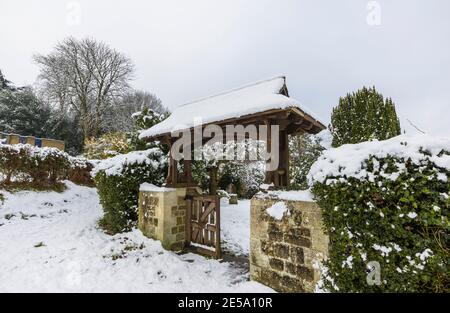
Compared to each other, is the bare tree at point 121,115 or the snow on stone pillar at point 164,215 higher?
the bare tree at point 121,115

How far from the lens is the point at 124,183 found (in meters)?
6.21

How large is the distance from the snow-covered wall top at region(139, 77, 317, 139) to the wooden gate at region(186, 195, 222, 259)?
192 centimetres

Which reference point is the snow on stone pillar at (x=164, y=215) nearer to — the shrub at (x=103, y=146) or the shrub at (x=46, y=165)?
the shrub at (x=46, y=165)

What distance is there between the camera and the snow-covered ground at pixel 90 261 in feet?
12.1

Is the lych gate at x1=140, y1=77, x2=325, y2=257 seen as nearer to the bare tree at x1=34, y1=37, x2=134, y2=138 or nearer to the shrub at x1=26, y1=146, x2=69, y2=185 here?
the shrub at x1=26, y1=146, x2=69, y2=185

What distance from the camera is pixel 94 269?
13.9ft

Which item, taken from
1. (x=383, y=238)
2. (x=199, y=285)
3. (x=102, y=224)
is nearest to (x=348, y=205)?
(x=383, y=238)

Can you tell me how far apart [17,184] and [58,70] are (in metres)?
13.3

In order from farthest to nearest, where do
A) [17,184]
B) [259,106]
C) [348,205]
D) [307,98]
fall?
1. [307,98]
2. [17,184]
3. [259,106]
4. [348,205]

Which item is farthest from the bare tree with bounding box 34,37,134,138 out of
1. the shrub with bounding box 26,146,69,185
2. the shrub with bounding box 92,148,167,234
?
the shrub with bounding box 92,148,167,234

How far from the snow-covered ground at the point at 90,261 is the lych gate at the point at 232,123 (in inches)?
31.5

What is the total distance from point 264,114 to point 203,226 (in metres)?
3.29

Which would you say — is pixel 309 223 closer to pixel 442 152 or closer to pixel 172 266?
pixel 442 152

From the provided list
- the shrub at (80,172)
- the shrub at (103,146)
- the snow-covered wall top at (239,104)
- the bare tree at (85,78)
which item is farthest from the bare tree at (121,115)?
the snow-covered wall top at (239,104)
